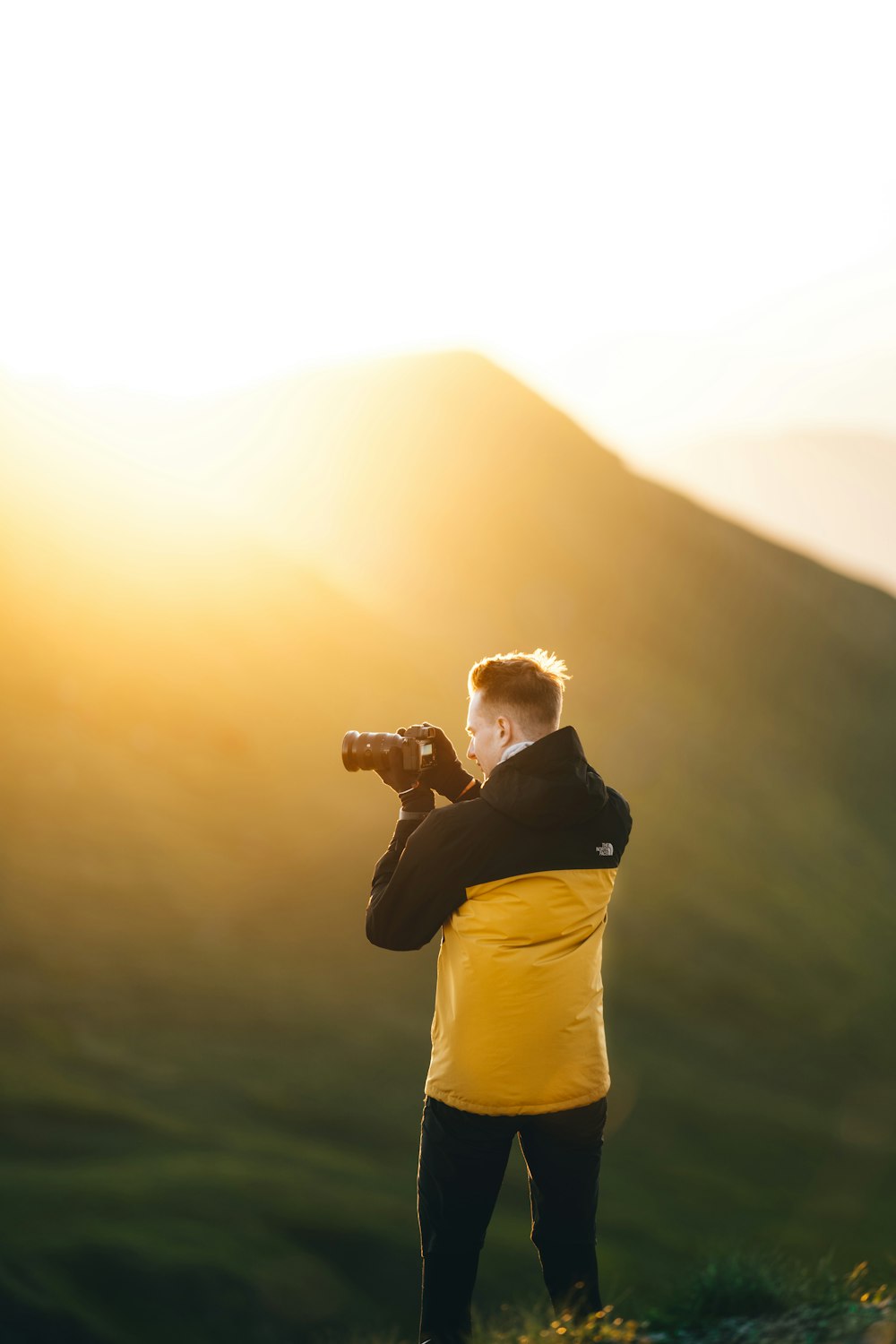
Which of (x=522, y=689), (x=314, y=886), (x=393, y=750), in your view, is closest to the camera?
(x=522, y=689)

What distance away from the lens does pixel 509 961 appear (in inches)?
102

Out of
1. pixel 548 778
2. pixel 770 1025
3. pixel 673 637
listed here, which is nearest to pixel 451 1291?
pixel 548 778

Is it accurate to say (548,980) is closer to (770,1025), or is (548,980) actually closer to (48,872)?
(48,872)

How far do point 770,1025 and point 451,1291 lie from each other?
55.0 feet

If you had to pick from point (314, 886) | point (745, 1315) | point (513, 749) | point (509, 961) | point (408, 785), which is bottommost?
point (314, 886)

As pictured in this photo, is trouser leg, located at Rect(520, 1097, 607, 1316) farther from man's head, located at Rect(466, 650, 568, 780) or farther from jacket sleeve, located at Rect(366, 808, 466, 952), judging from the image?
man's head, located at Rect(466, 650, 568, 780)

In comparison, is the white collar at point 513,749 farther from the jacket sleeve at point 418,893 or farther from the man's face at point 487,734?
the jacket sleeve at point 418,893

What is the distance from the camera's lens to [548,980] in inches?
103

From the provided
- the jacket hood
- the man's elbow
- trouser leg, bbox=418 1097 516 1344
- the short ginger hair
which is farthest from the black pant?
the short ginger hair

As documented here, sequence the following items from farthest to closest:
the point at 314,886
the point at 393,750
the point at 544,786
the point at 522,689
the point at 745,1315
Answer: the point at 314,886 → the point at 745,1315 → the point at 393,750 → the point at 522,689 → the point at 544,786

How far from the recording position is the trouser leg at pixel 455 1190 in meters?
2.60

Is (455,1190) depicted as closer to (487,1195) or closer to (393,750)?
(487,1195)

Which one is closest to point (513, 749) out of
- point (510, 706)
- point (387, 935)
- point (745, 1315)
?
point (510, 706)

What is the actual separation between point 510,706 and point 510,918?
48cm
